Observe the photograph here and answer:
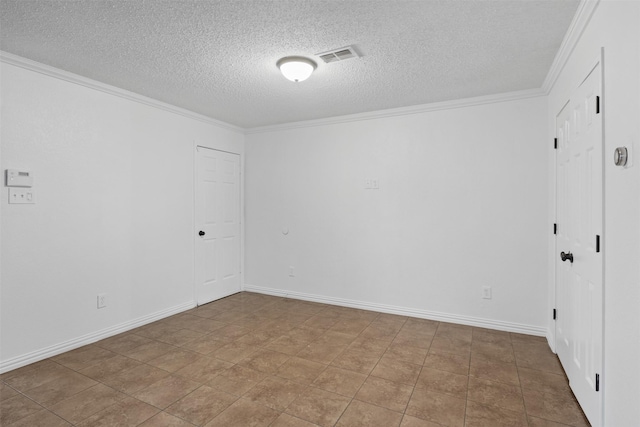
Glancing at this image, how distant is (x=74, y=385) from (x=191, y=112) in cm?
303

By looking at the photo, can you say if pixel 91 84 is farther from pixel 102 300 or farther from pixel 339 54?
pixel 339 54

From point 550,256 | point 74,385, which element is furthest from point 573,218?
point 74,385

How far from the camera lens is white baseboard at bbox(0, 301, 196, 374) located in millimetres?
2544

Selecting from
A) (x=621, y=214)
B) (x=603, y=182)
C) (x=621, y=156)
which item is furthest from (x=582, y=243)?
(x=621, y=156)

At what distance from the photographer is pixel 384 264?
397 cm

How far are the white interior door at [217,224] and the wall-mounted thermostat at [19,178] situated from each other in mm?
1711

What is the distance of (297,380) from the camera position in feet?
7.95

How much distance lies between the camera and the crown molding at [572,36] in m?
1.80

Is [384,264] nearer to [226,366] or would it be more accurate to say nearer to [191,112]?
[226,366]

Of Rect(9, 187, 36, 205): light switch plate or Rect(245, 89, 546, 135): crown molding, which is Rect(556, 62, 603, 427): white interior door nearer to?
Rect(245, 89, 546, 135): crown molding

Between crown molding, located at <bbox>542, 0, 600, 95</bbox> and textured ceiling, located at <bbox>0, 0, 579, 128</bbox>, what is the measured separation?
5 centimetres

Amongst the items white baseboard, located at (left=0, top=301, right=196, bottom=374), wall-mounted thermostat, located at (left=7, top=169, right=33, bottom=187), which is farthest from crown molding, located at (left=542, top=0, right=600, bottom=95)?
white baseboard, located at (left=0, top=301, right=196, bottom=374)

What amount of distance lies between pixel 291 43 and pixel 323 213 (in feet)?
7.90

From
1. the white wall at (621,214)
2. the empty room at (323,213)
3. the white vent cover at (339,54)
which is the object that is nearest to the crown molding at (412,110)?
the empty room at (323,213)
